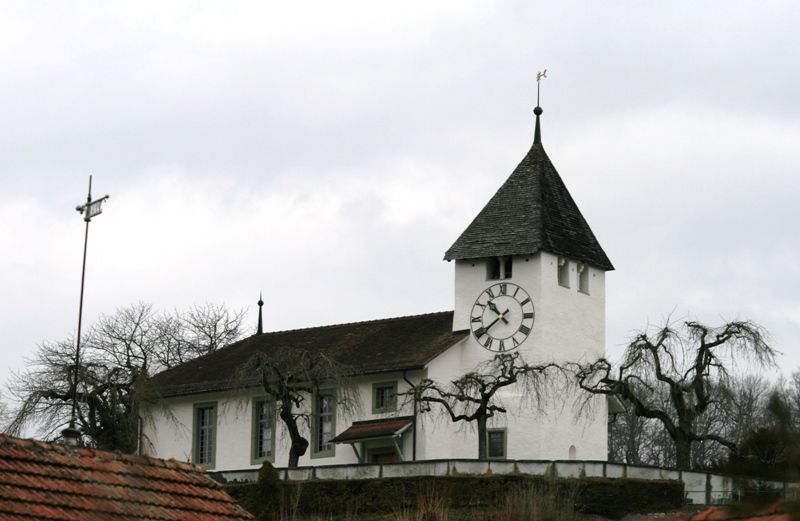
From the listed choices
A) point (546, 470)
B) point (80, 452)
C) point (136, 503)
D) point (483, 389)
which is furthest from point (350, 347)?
point (136, 503)

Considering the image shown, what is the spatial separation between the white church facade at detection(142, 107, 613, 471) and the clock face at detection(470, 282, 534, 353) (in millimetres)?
43

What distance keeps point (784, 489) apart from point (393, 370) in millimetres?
44717

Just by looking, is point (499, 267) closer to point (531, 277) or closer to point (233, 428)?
point (531, 277)

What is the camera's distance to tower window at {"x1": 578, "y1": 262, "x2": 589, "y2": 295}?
184ft

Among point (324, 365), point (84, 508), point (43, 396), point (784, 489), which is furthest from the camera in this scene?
point (43, 396)

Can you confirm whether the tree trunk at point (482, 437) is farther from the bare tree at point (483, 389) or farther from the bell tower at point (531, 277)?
the bell tower at point (531, 277)

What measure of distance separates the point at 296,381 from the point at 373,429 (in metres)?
2.81

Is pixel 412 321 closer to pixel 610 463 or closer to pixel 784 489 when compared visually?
pixel 610 463

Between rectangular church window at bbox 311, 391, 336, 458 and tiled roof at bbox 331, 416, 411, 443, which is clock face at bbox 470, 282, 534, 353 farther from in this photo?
rectangular church window at bbox 311, 391, 336, 458

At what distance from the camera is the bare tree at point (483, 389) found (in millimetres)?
48750

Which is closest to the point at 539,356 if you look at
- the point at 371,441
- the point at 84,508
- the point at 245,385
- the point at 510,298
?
the point at 510,298

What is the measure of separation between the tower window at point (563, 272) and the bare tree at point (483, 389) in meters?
3.53

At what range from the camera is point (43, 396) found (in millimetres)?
58594

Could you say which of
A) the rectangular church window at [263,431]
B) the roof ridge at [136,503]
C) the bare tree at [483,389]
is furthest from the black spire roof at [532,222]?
the roof ridge at [136,503]
